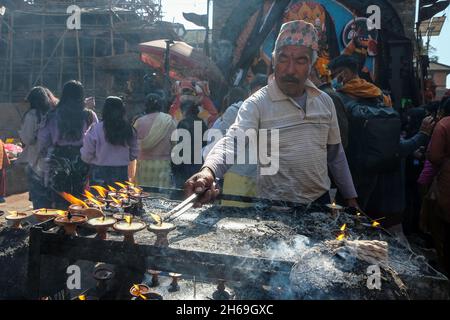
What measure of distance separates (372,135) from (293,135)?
1.52 metres

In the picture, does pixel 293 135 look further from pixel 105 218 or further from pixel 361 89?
pixel 361 89

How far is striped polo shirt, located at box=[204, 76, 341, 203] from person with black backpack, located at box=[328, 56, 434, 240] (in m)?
1.17

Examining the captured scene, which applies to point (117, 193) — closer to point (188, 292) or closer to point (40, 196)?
point (188, 292)

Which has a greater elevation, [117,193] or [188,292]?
[117,193]

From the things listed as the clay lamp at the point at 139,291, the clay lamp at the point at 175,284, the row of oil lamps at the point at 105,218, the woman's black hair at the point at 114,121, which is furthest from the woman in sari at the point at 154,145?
the clay lamp at the point at 139,291

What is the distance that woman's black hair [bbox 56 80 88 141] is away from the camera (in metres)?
4.65

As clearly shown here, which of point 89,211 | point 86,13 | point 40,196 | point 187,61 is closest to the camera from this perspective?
point 89,211

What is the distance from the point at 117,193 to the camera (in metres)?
2.92

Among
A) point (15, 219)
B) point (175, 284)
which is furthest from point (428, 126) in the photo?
point (15, 219)

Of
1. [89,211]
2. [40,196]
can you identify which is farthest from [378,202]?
[40,196]

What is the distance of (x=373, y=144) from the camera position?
12.5 feet

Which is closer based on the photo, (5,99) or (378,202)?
(378,202)

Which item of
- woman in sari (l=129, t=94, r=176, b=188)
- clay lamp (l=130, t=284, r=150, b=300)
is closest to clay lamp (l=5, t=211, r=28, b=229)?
clay lamp (l=130, t=284, r=150, b=300)
